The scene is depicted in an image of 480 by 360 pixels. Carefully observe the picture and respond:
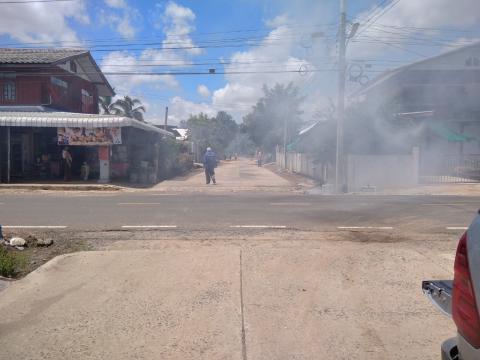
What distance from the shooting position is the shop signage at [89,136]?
16.3 metres

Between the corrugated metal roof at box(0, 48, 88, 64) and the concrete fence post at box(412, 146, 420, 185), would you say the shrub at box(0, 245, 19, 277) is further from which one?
the corrugated metal roof at box(0, 48, 88, 64)

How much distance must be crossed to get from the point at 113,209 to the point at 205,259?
16.7 feet

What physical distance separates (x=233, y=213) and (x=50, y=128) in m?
13.4

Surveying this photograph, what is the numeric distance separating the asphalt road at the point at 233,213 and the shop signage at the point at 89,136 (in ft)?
16.9

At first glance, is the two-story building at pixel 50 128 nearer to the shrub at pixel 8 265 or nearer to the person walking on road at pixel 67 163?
the person walking on road at pixel 67 163

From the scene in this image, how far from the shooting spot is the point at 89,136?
54.2 ft

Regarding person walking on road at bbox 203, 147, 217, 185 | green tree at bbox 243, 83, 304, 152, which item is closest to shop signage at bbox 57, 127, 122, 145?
person walking on road at bbox 203, 147, 217, 185

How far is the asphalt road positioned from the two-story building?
5.52 m

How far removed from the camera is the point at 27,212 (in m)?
9.12

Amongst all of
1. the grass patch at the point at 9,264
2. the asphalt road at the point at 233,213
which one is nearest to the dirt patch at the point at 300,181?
the asphalt road at the point at 233,213

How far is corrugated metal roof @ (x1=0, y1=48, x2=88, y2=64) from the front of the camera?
19.1m

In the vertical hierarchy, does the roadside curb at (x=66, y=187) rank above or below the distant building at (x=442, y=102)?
below

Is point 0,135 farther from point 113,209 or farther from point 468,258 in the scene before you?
point 468,258

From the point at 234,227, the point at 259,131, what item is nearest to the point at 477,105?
the point at 234,227
